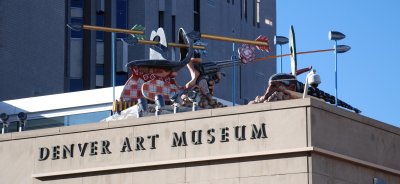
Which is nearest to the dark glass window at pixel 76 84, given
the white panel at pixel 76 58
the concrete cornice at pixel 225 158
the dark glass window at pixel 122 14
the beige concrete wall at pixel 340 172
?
the white panel at pixel 76 58

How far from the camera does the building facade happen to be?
67000mm

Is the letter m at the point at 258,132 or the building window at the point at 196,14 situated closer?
the letter m at the point at 258,132

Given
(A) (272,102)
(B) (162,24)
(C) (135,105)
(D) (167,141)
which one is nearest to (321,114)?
(A) (272,102)

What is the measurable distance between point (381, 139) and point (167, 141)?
235 inches

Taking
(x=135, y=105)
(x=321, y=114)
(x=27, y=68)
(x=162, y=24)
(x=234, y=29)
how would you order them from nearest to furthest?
(x=321, y=114), (x=135, y=105), (x=27, y=68), (x=162, y=24), (x=234, y=29)

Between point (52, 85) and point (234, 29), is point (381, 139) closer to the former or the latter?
point (52, 85)

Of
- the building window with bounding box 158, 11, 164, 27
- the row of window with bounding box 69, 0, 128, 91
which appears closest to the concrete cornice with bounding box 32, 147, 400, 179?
the row of window with bounding box 69, 0, 128, 91

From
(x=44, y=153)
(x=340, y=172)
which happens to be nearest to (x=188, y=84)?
(x=44, y=153)

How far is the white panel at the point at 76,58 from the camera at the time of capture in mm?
80562

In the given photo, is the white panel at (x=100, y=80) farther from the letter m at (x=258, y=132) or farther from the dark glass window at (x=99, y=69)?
the letter m at (x=258, y=132)

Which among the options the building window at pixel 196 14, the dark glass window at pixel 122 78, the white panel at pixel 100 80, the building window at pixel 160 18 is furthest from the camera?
the building window at pixel 196 14

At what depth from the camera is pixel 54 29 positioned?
7012 cm

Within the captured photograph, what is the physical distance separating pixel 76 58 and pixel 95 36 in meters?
1.97

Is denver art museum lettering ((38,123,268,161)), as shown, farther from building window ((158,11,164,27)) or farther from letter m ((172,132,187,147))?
building window ((158,11,164,27))
